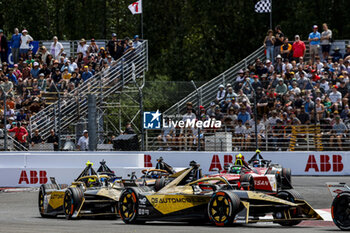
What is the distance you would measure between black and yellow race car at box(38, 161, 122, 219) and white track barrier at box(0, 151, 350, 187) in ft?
22.0

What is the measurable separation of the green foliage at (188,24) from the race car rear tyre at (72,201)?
93.6ft

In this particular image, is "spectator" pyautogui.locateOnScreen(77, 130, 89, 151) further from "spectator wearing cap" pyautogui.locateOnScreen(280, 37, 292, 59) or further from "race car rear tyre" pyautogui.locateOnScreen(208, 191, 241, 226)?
"race car rear tyre" pyautogui.locateOnScreen(208, 191, 241, 226)

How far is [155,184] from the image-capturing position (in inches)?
647

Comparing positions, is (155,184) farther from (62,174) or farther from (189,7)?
(189,7)

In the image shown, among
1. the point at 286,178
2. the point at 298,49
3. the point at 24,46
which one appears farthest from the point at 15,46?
the point at 286,178

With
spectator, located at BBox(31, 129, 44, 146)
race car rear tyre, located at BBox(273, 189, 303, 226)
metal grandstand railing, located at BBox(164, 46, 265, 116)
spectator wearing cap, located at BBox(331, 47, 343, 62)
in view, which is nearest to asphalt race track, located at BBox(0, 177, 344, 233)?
race car rear tyre, located at BBox(273, 189, 303, 226)

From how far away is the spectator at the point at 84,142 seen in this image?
25.3 meters

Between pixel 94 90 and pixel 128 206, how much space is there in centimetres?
1614

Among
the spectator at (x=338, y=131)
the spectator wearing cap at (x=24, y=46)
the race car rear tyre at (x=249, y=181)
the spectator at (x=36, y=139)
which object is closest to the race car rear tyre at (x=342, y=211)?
the race car rear tyre at (x=249, y=181)

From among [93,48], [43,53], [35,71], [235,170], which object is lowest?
[235,170]

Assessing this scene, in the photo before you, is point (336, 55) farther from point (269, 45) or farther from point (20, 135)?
point (20, 135)

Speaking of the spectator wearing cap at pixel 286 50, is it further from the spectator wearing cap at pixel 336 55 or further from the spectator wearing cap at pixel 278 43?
the spectator wearing cap at pixel 336 55

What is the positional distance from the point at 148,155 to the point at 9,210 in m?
7.86

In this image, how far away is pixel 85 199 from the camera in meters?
15.2
